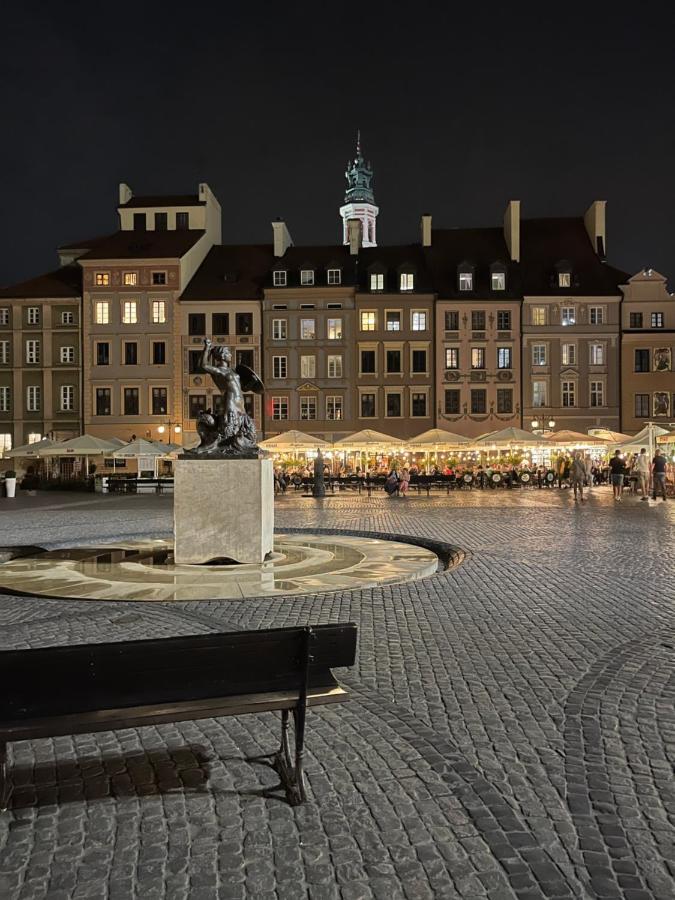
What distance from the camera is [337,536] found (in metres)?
14.8

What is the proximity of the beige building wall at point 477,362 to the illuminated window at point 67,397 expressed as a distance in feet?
74.4

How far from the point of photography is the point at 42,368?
48.1m

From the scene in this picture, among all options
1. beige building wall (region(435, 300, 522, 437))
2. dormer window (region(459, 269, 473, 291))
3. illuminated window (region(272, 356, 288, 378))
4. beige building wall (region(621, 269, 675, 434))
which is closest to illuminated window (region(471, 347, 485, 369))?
beige building wall (region(435, 300, 522, 437))

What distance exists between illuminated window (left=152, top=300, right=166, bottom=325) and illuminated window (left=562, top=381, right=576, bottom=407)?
977 inches

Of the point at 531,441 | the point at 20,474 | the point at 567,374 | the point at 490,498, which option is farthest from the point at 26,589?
the point at 567,374

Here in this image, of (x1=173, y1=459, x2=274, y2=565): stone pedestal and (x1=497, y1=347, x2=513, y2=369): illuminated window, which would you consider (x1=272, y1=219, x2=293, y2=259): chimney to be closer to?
(x1=497, y1=347, x2=513, y2=369): illuminated window

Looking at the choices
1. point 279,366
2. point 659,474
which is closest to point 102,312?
point 279,366

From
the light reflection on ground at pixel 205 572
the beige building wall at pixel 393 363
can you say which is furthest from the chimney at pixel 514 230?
the light reflection on ground at pixel 205 572

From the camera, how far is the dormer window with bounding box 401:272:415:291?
47375mm

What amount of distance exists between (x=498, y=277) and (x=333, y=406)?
42.3 feet

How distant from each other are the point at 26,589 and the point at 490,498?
788 inches

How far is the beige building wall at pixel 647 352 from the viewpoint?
4609 centimetres

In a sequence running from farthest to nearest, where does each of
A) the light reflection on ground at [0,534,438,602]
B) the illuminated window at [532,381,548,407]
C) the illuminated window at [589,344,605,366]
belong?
the illuminated window at [532,381,548,407] < the illuminated window at [589,344,605,366] < the light reflection on ground at [0,534,438,602]

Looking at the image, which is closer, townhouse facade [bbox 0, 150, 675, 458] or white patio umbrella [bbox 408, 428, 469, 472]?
white patio umbrella [bbox 408, 428, 469, 472]
